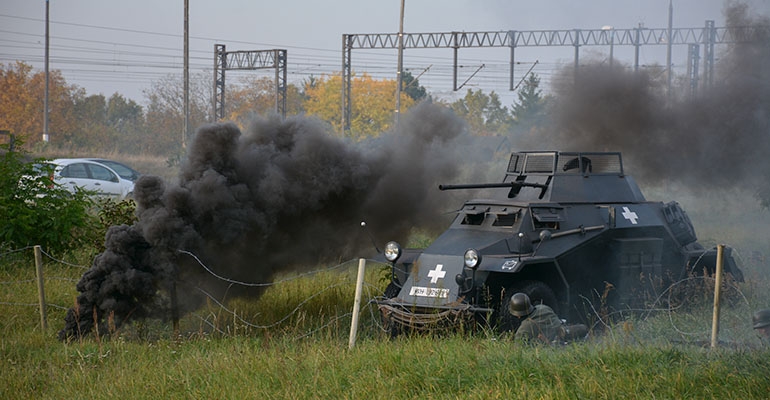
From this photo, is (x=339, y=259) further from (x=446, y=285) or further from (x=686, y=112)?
(x=686, y=112)

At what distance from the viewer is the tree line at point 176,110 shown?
49.1m

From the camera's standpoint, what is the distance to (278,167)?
44.7 feet

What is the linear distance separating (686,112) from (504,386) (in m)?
11.0

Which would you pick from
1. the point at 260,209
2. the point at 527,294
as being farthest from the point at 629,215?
the point at 260,209

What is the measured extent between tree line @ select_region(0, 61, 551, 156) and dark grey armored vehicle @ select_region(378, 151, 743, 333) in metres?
25.5

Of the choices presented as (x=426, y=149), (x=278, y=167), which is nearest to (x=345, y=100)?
(x=426, y=149)

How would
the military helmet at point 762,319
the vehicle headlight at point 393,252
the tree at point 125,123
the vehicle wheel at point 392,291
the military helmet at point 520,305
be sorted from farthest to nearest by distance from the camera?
the tree at point 125,123, the vehicle wheel at point 392,291, the vehicle headlight at point 393,252, the military helmet at point 520,305, the military helmet at point 762,319

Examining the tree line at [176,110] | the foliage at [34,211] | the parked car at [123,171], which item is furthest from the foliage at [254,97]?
the foliage at [34,211]

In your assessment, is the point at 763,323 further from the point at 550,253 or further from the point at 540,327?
the point at 550,253

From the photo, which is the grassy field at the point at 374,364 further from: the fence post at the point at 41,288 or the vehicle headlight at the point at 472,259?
the vehicle headlight at the point at 472,259

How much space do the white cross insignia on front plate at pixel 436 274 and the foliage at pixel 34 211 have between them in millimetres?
7093

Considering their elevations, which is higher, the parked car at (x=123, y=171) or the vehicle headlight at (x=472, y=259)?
the parked car at (x=123, y=171)

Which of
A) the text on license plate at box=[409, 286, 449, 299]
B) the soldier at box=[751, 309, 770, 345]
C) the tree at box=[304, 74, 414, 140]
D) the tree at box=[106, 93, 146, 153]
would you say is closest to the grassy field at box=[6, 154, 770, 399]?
the soldier at box=[751, 309, 770, 345]

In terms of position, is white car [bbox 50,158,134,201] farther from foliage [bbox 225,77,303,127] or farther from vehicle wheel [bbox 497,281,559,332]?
foliage [bbox 225,77,303,127]
